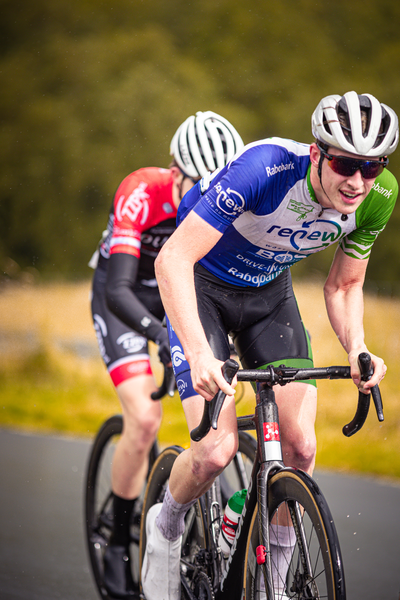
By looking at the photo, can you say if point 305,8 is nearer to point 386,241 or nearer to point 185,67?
point 185,67

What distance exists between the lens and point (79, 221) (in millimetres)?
7211

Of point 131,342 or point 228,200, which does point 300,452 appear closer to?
point 228,200

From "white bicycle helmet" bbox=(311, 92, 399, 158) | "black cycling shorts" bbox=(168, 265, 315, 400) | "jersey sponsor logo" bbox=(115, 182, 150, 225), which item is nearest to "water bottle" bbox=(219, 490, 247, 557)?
"black cycling shorts" bbox=(168, 265, 315, 400)

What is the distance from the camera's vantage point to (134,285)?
264 cm

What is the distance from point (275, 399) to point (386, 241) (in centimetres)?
427

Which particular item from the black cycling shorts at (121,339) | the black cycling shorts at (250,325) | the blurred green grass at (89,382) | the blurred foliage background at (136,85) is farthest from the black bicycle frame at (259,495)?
the blurred foliage background at (136,85)

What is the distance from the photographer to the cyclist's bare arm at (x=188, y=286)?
150 centimetres

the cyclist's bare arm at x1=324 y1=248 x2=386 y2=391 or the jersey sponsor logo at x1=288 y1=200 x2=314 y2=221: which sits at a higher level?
the jersey sponsor logo at x1=288 y1=200 x2=314 y2=221

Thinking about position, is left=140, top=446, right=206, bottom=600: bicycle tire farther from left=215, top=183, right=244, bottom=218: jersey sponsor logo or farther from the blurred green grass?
the blurred green grass

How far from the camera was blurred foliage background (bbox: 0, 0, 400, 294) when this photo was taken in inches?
230

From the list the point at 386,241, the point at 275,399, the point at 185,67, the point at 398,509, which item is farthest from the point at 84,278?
the point at 275,399

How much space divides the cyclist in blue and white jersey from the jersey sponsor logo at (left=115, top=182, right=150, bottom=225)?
0.62 metres

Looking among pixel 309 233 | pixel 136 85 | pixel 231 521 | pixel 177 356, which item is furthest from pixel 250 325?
pixel 136 85

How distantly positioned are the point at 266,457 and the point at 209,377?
1.33ft
